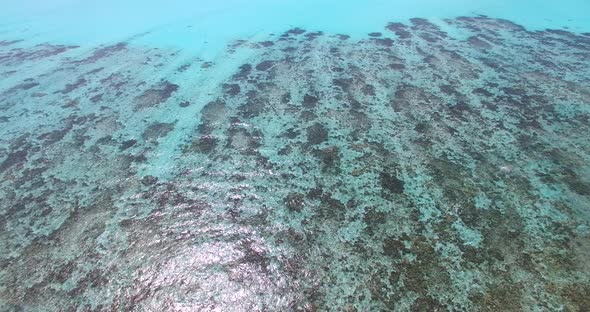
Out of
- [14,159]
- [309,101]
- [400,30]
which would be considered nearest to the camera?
[14,159]

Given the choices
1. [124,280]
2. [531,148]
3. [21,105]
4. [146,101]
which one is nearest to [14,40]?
[21,105]

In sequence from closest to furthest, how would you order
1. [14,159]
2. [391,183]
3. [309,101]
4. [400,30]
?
[391,183], [14,159], [309,101], [400,30]

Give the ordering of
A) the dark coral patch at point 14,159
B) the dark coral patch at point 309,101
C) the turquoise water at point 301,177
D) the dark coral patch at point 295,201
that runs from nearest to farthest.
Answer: the turquoise water at point 301,177 < the dark coral patch at point 295,201 < the dark coral patch at point 14,159 < the dark coral patch at point 309,101

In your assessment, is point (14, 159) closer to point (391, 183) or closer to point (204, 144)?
point (204, 144)

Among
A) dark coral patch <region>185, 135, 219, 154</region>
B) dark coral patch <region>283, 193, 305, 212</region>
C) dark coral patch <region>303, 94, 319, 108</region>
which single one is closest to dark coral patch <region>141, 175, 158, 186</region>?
dark coral patch <region>185, 135, 219, 154</region>

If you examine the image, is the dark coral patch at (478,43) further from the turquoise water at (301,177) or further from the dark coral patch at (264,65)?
the dark coral patch at (264,65)

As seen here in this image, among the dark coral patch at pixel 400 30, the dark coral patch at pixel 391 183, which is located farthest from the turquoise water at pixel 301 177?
the dark coral patch at pixel 400 30

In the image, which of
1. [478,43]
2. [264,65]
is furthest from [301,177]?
[478,43]

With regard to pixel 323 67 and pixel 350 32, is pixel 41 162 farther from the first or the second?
pixel 350 32

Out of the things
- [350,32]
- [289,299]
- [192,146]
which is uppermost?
[350,32]
